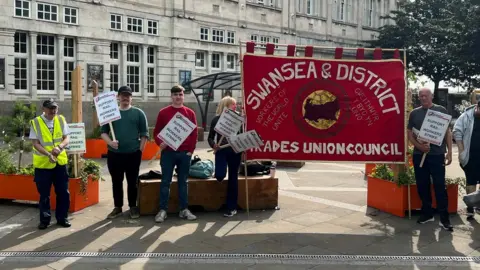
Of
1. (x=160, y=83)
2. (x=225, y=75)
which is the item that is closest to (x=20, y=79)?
(x=160, y=83)

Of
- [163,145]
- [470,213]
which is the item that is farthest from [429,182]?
[163,145]

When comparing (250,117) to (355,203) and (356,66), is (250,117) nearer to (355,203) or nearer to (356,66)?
(356,66)

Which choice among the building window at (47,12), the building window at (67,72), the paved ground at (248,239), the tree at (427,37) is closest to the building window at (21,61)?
the building window at (47,12)

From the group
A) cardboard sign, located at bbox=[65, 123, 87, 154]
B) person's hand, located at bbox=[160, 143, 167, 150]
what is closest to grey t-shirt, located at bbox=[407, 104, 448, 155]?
person's hand, located at bbox=[160, 143, 167, 150]

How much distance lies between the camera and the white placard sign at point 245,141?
6723mm

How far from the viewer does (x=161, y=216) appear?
673cm

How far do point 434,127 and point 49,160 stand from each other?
203 inches

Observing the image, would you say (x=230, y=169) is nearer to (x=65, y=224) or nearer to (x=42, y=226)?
(x=65, y=224)

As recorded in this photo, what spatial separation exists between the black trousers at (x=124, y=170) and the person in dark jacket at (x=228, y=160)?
44.1 inches

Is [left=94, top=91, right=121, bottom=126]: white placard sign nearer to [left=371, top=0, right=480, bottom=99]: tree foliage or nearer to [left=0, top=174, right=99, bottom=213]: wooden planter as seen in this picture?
[left=0, top=174, right=99, bottom=213]: wooden planter

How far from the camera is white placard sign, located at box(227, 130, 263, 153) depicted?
22.1 ft

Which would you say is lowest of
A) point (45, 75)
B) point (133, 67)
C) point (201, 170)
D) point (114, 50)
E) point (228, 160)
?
point (201, 170)

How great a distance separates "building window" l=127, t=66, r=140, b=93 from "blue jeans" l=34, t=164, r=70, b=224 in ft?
67.1

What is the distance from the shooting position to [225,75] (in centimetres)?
2294
